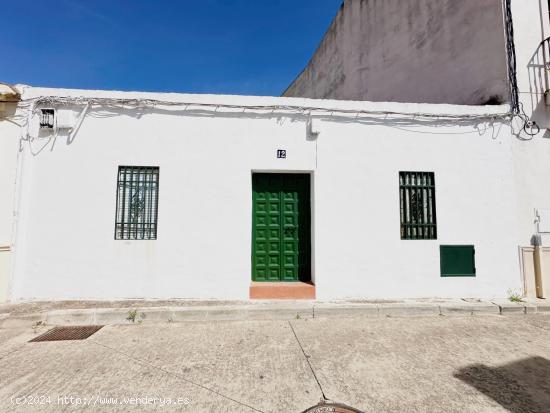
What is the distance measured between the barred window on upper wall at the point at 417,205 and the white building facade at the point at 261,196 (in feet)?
0.09

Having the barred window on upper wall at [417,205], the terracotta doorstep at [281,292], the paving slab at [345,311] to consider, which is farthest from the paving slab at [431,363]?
the barred window on upper wall at [417,205]

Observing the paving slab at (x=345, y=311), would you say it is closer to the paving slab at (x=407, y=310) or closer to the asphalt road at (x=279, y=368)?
the paving slab at (x=407, y=310)

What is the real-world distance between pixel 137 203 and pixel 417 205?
534 cm

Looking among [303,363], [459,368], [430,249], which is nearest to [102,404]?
[303,363]

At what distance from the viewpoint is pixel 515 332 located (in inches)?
169

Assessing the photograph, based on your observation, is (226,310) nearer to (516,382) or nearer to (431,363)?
(431,363)

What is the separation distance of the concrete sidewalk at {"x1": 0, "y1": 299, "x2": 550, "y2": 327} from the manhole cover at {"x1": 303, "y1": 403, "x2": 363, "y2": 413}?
2.26 meters

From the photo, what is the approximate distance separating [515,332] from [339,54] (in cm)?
1091

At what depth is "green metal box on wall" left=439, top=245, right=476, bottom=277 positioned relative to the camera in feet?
18.7

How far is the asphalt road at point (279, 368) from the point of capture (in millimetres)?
2596

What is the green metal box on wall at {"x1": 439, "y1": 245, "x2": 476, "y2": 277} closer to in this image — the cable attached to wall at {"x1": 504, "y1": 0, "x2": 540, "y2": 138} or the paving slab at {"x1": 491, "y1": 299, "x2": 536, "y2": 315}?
the paving slab at {"x1": 491, "y1": 299, "x2": 536, "y2": 315}

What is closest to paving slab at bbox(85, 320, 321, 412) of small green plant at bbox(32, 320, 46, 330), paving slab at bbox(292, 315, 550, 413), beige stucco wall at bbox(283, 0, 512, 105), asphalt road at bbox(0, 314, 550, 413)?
asphalt road at bbox(0, 314, 550, 413)

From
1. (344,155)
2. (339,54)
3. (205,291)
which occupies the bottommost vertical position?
(205,291)

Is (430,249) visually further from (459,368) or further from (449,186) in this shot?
(459,368)
